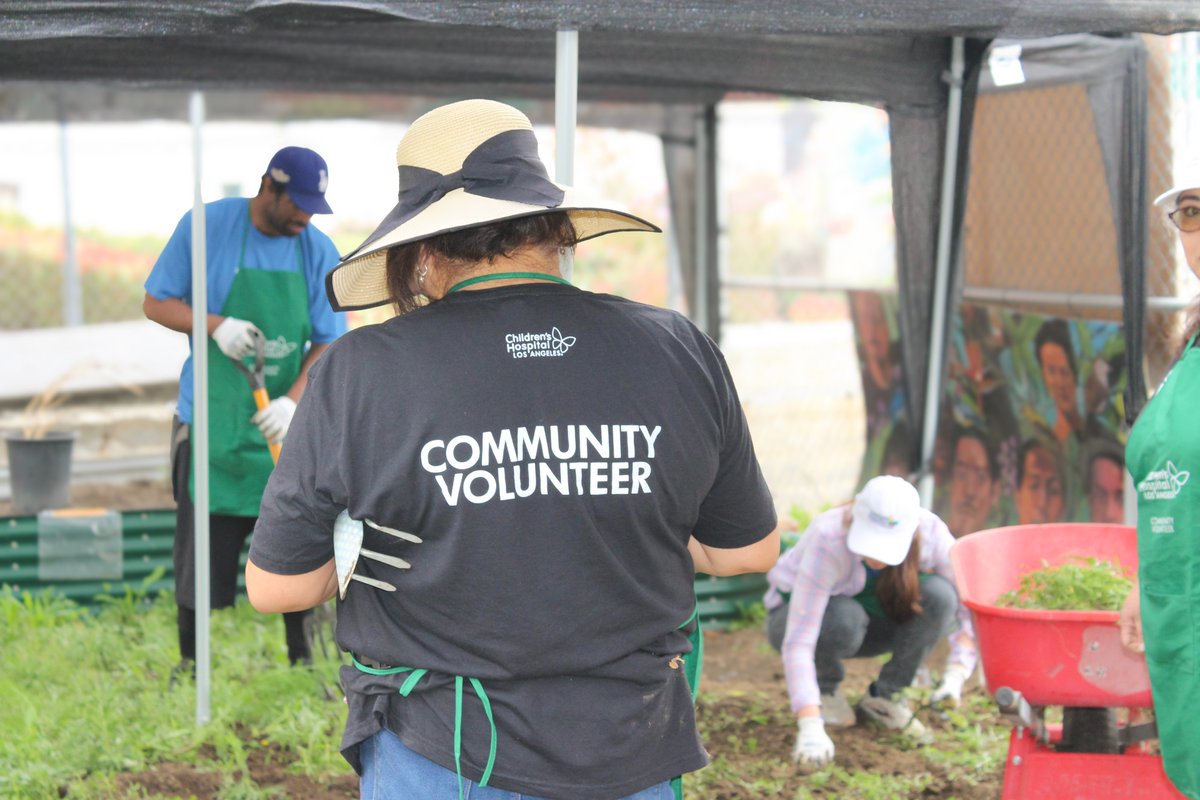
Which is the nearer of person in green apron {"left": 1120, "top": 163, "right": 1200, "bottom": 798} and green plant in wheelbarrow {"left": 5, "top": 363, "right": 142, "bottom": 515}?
person in green apron {"left": 1120, "top": 163, "right": 1200, "bottom": 798}

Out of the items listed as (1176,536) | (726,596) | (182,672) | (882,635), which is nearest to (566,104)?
(1176,536)

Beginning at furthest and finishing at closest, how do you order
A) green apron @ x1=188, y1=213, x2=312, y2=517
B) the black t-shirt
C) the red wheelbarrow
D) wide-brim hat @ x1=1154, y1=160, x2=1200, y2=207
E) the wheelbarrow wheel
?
green apron @ x1=188, y1=213, x2=312, y2=517, the wheelbarrow wheel, the red wheelbarrow, wide-brim hat @ x1=1154, y1=160, x2=1200, y2=207, the black t-shirt

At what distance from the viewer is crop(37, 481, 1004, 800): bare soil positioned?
370cm

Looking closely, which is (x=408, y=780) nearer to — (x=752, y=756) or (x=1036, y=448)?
(x=752, y=756)

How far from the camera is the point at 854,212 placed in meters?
21.2

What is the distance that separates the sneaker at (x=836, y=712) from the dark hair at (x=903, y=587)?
40cm

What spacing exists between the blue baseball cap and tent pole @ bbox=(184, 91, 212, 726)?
0.84 ft

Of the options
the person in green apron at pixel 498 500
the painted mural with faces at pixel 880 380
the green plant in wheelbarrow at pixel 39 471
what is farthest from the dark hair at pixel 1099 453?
the green plant in wheelbarrow at pixel 39 471

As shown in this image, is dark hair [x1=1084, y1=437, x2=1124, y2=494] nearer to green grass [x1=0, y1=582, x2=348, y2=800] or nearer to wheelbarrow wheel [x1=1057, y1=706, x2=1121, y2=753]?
wheelbarrow wheel [x1=1057, y1=706, x2=1121, y2=753]

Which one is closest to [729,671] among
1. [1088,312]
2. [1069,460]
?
[1069,460]

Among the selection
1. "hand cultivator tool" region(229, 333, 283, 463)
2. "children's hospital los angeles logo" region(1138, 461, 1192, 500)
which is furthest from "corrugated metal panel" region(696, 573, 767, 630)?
"children's hospital los angeles logo" region(1138, 461, 1192, 500)

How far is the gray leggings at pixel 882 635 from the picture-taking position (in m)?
4.12

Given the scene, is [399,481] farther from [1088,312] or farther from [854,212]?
[854,212]

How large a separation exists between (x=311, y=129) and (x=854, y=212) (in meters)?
9.48
